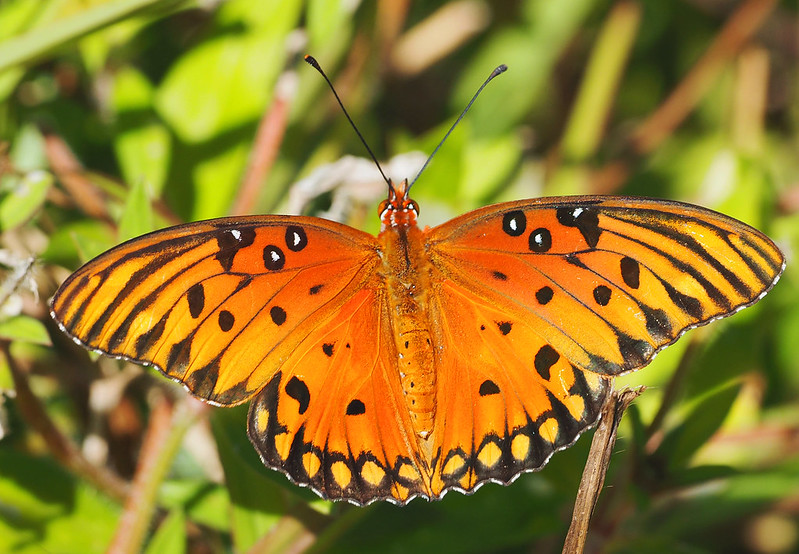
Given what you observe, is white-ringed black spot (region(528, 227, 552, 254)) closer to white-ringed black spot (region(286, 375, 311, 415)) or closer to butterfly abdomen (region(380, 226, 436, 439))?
butterfly abdomen (region(380, 226, 436, 439))

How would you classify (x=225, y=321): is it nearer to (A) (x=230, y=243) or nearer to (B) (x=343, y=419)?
(A) (x=230, y=243)

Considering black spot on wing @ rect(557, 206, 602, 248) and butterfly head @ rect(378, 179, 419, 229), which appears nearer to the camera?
black spot on wing @ rect(557, 206, 602, 248)

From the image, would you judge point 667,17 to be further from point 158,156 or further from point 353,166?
point 158,156

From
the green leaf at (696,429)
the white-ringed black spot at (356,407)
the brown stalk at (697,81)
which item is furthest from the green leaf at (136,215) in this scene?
the brown stalk at (697,81)

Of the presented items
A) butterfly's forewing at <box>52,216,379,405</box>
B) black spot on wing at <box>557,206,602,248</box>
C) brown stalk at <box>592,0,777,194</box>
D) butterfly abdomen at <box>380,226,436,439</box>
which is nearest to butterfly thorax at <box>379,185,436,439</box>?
butterfly abdomen at <box>380,226,436,439</box>

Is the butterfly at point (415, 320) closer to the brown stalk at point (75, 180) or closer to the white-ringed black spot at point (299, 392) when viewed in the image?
the white-ringed black spot at point (299, 392)

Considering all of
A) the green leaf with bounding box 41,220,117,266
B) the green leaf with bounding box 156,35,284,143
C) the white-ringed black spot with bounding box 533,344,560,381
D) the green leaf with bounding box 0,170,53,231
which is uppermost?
the green leaf with bounding box 156,35,284,143

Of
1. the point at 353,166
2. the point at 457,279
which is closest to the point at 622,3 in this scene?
the point at 353,166
